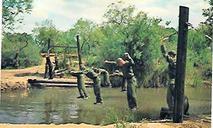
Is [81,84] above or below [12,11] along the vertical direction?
below

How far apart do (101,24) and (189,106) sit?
2.74 ft

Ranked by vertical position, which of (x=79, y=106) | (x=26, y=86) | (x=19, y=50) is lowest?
(x=79, y=106)

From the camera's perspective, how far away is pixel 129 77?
3504 mm

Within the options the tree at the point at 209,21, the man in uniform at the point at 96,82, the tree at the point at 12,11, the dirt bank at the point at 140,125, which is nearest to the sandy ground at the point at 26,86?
the dirt bank at the point at 140,125

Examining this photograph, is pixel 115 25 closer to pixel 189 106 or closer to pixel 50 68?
pixel 50 68

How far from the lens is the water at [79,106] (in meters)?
3.39

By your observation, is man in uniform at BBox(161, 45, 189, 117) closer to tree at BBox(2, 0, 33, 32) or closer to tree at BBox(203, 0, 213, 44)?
tree at BBox(203, 0, 213, 44)

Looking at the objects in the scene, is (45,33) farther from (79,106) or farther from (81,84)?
(79,106)

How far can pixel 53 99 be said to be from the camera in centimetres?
343

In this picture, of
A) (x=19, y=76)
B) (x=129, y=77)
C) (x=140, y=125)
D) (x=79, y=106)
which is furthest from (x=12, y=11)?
(x=140, y=125)

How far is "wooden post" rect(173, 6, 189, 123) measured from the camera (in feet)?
11.4

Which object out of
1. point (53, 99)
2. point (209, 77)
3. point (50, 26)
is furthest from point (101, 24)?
point (209, 77)

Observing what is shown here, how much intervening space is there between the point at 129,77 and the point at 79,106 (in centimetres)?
40

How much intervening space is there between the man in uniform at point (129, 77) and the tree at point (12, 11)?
2.35 ft
